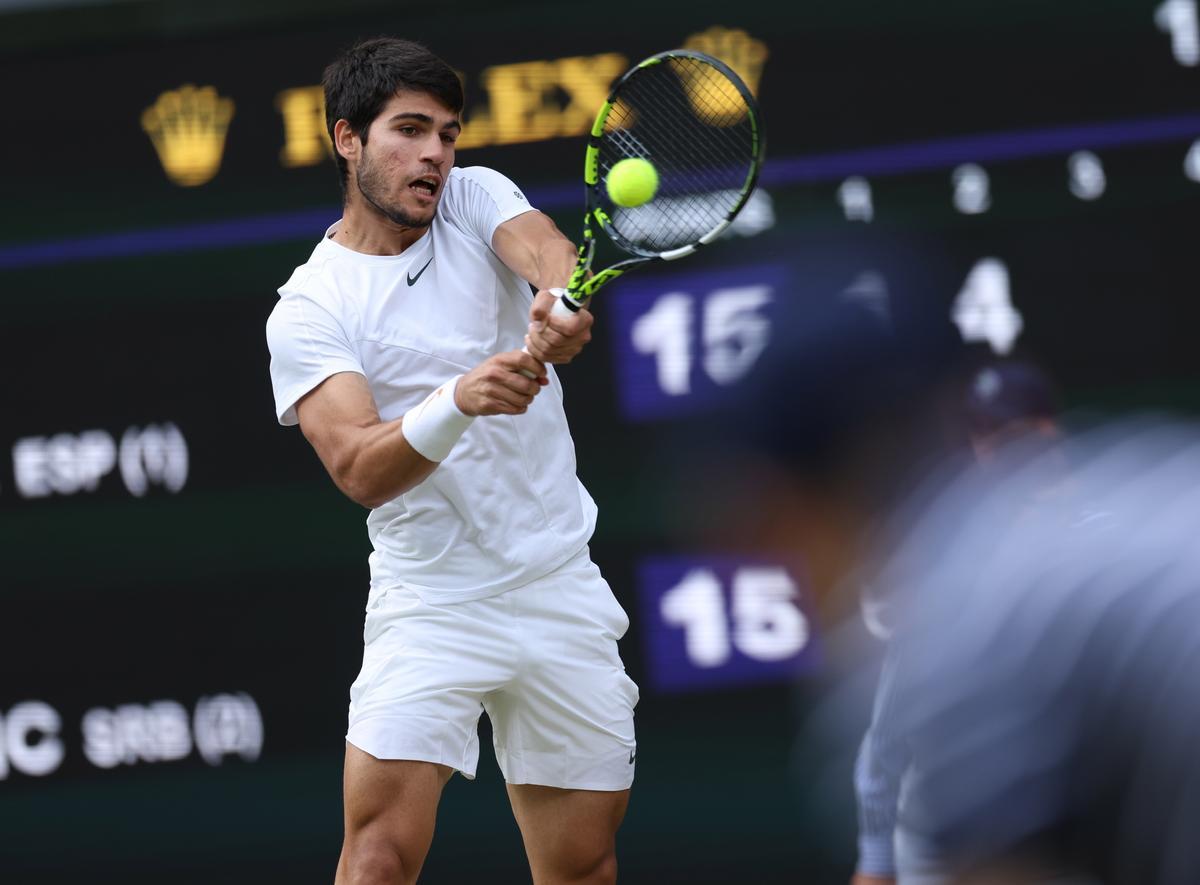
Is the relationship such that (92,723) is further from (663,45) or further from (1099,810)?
(1099,810)

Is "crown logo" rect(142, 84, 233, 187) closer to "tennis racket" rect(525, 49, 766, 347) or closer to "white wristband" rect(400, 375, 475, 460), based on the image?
"tennis racket" rect(525, 49, 766, 347)

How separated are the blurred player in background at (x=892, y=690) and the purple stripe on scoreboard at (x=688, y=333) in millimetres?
472

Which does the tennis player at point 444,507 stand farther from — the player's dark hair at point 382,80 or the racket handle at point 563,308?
the racket handle at point 563,308

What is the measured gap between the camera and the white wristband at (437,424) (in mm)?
2713

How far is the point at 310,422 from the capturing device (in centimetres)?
293

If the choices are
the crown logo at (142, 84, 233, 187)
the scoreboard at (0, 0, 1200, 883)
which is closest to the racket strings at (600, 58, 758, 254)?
the scoreboard at (0, 0, 1200, 883)

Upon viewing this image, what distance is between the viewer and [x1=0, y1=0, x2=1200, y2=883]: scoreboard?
155 inches

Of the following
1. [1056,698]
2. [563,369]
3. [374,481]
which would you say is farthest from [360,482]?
[563,369]

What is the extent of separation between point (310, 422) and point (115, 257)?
1572 mm

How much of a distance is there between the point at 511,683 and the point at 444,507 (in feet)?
0.99

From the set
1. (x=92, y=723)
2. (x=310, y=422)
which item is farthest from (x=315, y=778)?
(x=310, y=422)

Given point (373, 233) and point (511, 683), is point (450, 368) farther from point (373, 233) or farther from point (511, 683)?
point (511, 683)

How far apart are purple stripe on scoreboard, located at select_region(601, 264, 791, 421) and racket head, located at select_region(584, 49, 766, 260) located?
0.91ft

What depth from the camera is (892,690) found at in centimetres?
303
